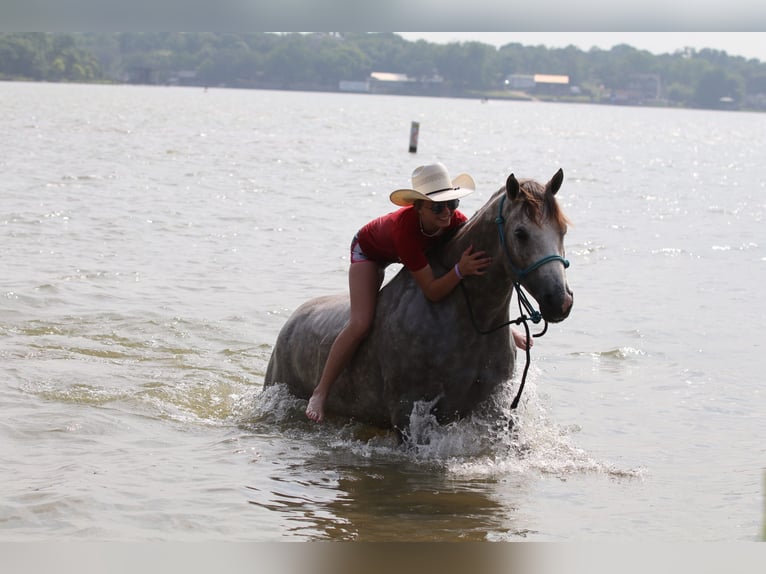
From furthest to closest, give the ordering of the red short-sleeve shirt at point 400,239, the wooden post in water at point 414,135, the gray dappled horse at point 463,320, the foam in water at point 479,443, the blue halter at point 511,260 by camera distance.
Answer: the wooden post in water at point 414,135 → the foam in water at point 479,443 → the red short-sleeve shirt at point 400,239 → the gray dappled horse at point 463,320 → the blue halter at point 511,260

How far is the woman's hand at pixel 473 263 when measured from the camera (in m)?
6.34

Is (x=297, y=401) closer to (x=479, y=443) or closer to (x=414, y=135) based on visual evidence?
(x=479, y=443)

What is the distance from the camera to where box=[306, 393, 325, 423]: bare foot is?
7.23 m

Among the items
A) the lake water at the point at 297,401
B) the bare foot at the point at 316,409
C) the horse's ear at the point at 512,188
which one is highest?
the horse's ear at the point at 512,188

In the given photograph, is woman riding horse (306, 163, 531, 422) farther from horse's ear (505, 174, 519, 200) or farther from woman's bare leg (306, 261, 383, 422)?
horse's ear (505, 174, 519, 200)

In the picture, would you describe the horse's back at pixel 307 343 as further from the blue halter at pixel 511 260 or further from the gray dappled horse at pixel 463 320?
the blue halter at pixel 511 260

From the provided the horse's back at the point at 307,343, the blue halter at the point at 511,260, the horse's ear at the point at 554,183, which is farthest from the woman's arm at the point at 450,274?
the horse's back at the point at 307,343

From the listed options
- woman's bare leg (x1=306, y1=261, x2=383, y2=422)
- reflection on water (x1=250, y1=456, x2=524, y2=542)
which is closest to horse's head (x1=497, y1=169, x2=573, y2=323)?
woman's bare leg (x1=306, y1=261, x2=383, y2=422)

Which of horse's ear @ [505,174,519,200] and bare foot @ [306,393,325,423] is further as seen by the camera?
bare foot @ [306,393,325,423]

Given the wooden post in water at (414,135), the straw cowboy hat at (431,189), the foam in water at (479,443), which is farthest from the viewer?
the wooden post in water at (414,135)

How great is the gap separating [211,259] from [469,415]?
12.4m

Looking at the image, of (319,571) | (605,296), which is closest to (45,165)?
(605,296)

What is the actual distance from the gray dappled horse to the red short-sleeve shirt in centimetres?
17
